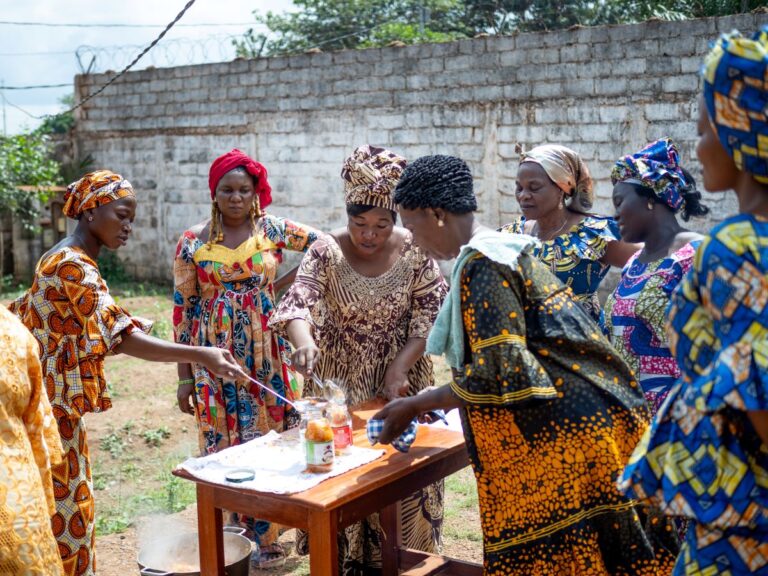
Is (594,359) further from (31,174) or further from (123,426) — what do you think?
(31,174)

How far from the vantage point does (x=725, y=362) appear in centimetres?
179

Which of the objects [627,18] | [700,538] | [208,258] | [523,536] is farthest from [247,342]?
[627,18]

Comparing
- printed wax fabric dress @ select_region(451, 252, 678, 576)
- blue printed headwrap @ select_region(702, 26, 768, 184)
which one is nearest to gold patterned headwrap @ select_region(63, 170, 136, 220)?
printed wax fabric dress @ select_region(451, 252, 678, 576)

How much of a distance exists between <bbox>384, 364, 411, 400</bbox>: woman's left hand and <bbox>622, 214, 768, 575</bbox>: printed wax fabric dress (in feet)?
6.71

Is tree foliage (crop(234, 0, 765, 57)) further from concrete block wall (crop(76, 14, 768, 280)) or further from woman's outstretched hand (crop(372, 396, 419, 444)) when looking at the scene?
woman's outstretched hand (crop(372, 396, 419, 444))

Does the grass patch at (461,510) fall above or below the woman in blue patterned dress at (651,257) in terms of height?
below

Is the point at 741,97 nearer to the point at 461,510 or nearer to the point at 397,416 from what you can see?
the point at 397,416

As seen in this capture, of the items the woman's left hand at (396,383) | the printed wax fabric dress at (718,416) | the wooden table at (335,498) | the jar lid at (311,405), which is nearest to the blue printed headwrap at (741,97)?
the printed wax fabric dress at (718,416)

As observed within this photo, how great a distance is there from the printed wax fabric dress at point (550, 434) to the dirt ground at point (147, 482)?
2027 mm

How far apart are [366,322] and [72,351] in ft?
4.23

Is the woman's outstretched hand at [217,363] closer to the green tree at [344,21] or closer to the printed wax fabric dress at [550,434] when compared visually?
the printed wax fabric dress at [550,434]

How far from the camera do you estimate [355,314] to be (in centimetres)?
409

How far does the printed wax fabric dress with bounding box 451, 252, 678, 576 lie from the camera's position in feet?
8.77

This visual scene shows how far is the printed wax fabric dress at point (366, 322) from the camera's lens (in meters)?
4.07
